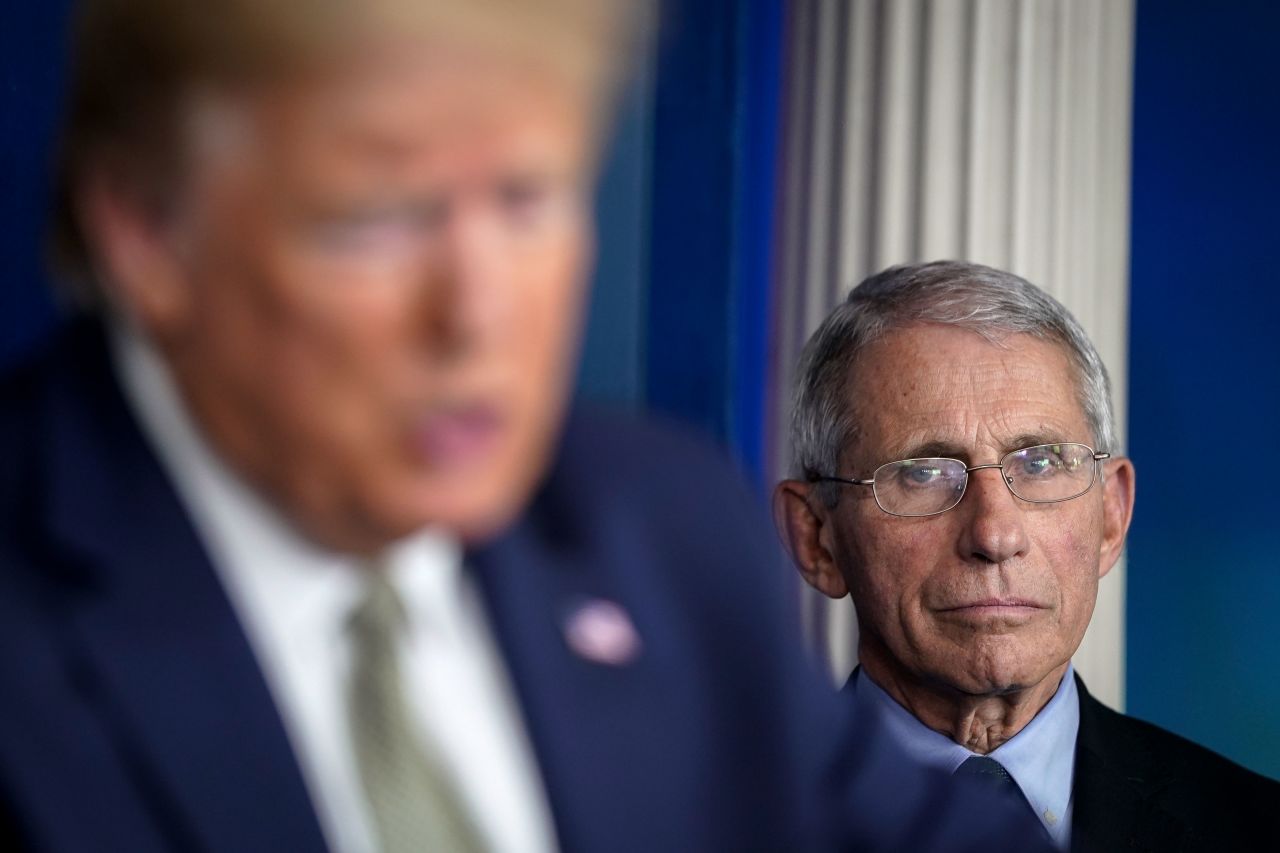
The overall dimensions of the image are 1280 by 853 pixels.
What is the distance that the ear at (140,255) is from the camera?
52cm

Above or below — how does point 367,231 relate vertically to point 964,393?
above

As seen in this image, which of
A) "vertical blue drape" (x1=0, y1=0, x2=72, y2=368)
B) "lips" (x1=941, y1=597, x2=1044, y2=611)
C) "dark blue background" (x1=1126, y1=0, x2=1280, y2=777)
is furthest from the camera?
"dark blue background" (x1=1126, y1=0, x2=1280, y2=777)

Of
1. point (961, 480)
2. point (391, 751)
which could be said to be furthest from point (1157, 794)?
point (391, 751)

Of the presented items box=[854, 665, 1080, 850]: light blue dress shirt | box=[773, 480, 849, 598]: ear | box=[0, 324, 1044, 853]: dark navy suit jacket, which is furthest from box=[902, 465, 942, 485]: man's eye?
box=[0, 324, 1044, 853]: dark navy suit jacket

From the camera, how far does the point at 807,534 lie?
1.75m

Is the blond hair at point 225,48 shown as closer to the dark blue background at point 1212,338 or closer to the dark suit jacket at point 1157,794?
the dark suit jacket at point 1157,794

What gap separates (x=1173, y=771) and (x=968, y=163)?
98 cm

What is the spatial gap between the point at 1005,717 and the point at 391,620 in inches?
47.4

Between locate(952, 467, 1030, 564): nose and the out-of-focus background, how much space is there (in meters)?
0.26

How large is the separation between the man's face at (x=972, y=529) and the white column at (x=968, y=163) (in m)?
0.19

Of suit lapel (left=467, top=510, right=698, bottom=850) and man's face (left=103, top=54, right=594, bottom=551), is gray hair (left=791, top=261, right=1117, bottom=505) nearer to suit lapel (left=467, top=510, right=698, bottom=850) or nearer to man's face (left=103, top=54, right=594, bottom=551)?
suit lapel (left=467, top=510, right=698, bottom=850)

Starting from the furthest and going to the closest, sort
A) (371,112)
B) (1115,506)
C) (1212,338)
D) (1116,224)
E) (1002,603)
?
(1212,338)
(1116,224)
(1115,506)
(1002,603)
(371,112)

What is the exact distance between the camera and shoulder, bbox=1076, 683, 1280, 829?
1622 millimetres

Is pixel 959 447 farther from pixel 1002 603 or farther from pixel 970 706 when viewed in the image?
pixel 970 706
